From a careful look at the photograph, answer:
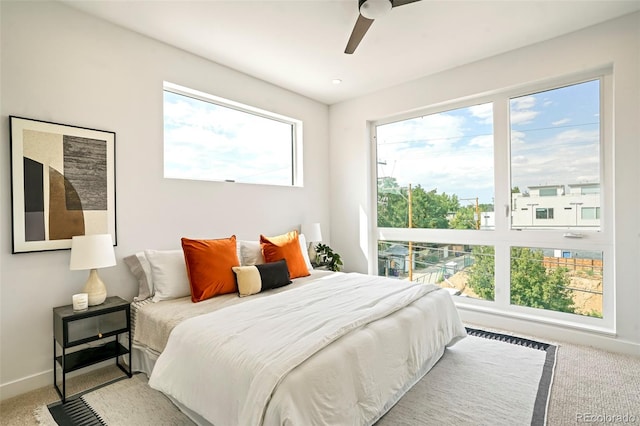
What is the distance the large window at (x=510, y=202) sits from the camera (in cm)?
301

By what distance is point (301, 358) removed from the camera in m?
1.49

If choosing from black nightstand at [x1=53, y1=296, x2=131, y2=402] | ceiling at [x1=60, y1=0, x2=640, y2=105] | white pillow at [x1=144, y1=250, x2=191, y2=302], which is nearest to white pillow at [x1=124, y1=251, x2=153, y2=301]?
white pillow at [x1=144, y1=250, x2=191, y2=302]

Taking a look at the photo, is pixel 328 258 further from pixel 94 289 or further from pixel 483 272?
pixel 94 289

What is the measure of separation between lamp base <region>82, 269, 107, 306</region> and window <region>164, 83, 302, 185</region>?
1.14 metres

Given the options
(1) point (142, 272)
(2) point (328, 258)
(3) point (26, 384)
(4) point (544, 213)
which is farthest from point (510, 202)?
(3) point (26, 384)

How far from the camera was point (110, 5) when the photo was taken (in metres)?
2.45

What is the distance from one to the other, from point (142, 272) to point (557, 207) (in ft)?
12.7

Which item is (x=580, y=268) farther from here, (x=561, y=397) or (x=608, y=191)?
(x=561, y=397)

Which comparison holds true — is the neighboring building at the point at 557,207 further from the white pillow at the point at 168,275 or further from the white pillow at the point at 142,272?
the white pillow at the point at 142,272

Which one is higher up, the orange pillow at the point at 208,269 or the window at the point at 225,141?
the window at the point at 225,141

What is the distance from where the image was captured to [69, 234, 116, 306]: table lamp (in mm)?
2221

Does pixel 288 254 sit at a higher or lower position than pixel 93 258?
lower

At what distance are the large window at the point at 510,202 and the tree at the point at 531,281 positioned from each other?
0.03 ft

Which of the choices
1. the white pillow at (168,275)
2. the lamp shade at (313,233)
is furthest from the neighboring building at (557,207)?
the white pillow at (168,275)
